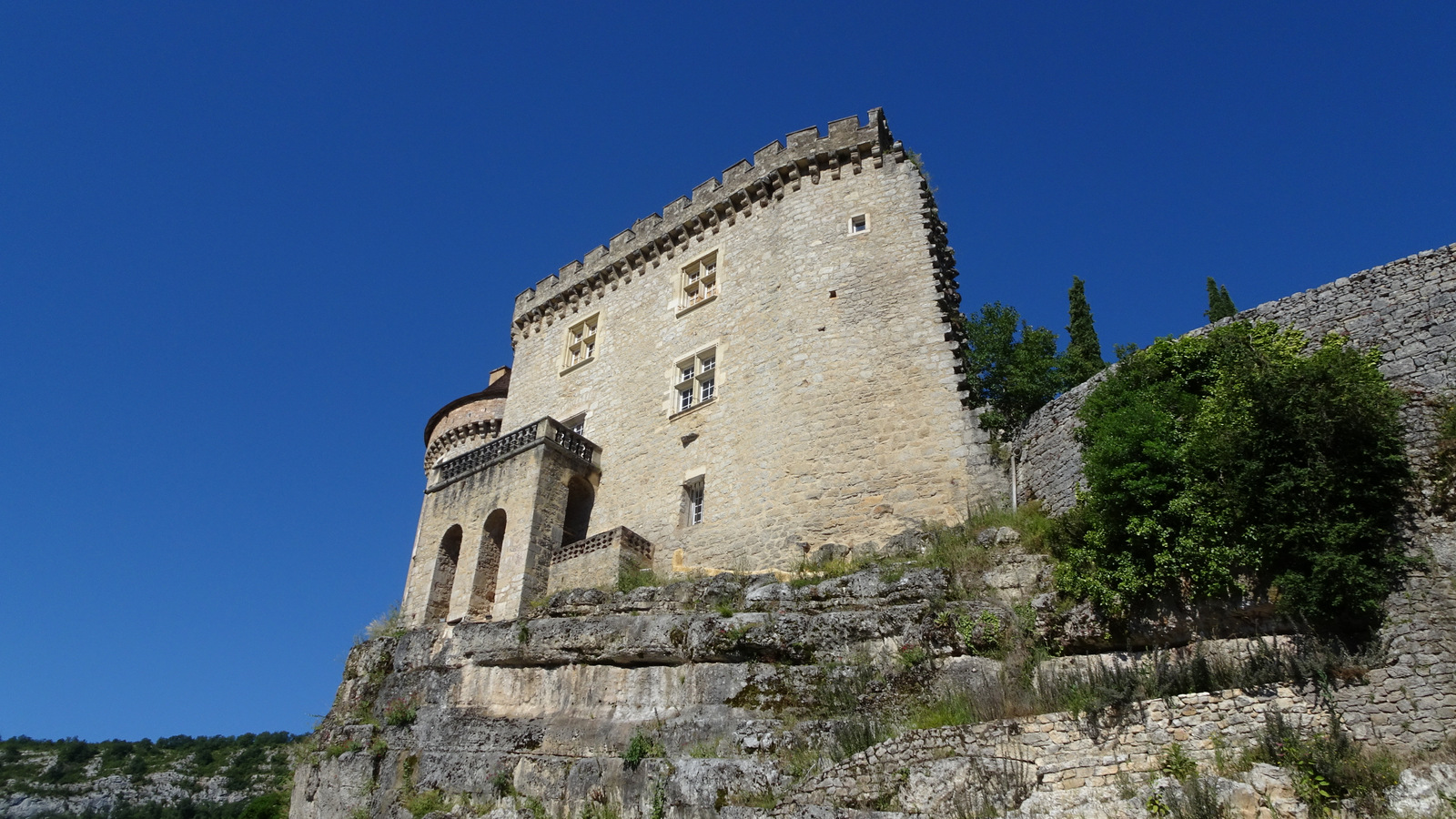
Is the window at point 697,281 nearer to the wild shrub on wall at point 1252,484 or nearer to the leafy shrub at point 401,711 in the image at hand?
the leafy shrub at point 401,711

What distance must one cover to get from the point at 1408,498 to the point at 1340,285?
343cm

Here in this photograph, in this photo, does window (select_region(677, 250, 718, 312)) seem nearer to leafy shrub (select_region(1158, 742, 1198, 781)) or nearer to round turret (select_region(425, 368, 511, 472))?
round turret (select_region(425, 368, 511, 472))

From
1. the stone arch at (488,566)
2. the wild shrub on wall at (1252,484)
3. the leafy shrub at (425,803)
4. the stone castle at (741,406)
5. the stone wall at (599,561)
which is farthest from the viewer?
the stone arch at (488,566)

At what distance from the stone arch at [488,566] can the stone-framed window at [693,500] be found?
414 cm

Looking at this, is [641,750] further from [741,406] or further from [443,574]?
[443,574]

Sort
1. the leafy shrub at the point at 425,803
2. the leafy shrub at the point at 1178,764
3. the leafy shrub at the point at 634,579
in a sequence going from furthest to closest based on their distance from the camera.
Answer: the leafy shrub at the point at 634,579 → the leafy shrub at the point at 425,803 → the leafy shrub at the point at 1178,764

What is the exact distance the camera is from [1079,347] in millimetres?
20484

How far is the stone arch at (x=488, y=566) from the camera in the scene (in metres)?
20.3

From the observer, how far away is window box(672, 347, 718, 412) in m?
20.8

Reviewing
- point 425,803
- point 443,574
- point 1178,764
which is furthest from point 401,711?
point 1178,764

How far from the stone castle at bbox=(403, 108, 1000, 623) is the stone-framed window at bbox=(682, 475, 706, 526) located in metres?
0.04

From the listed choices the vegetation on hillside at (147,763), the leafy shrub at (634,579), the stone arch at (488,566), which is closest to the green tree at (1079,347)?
the leafy shrub at (634,579)

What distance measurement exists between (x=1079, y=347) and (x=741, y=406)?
7.65 metres

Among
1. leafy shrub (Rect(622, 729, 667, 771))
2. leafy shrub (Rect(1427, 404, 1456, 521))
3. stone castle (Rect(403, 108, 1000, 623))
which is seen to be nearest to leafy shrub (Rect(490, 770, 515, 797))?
leafy shrub (Rect(622, 729, 667, 771))
